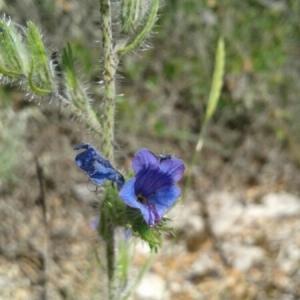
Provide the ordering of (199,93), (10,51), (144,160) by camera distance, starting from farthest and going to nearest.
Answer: (199,93)
(10,51)
(144,160)

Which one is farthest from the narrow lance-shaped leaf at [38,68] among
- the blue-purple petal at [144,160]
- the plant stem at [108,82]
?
the blue-purple petal at [144,160]

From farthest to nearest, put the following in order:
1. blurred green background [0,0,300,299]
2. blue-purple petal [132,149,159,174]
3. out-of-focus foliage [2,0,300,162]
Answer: out-of-focus foliage [2,0,300,162] → blurred green background [0,0,300,299] → blue-purple petal [132,149,159,174]

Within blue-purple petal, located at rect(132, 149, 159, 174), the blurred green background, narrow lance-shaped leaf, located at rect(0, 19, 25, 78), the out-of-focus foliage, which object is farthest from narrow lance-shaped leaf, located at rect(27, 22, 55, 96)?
the out-of-focus foliage

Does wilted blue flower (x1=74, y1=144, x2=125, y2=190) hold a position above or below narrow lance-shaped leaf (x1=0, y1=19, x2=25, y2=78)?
below

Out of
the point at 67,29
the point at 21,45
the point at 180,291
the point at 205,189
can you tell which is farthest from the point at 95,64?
the point at 21,45

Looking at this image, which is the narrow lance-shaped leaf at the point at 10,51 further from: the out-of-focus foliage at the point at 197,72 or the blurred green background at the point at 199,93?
the out-of-focus foliage at the point at 197,72

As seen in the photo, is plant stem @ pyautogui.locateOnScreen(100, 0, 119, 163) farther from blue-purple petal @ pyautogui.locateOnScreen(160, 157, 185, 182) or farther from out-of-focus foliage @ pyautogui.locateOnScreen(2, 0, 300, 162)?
out-of-focus foliage @ pyautogui.locateOnScreen(2, 0, 300, 162)

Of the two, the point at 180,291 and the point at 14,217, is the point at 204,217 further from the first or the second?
the point at 14,217

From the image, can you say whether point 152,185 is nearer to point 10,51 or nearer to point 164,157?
point 164,157

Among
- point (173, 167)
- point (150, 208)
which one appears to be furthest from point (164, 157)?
point (150, 208)
